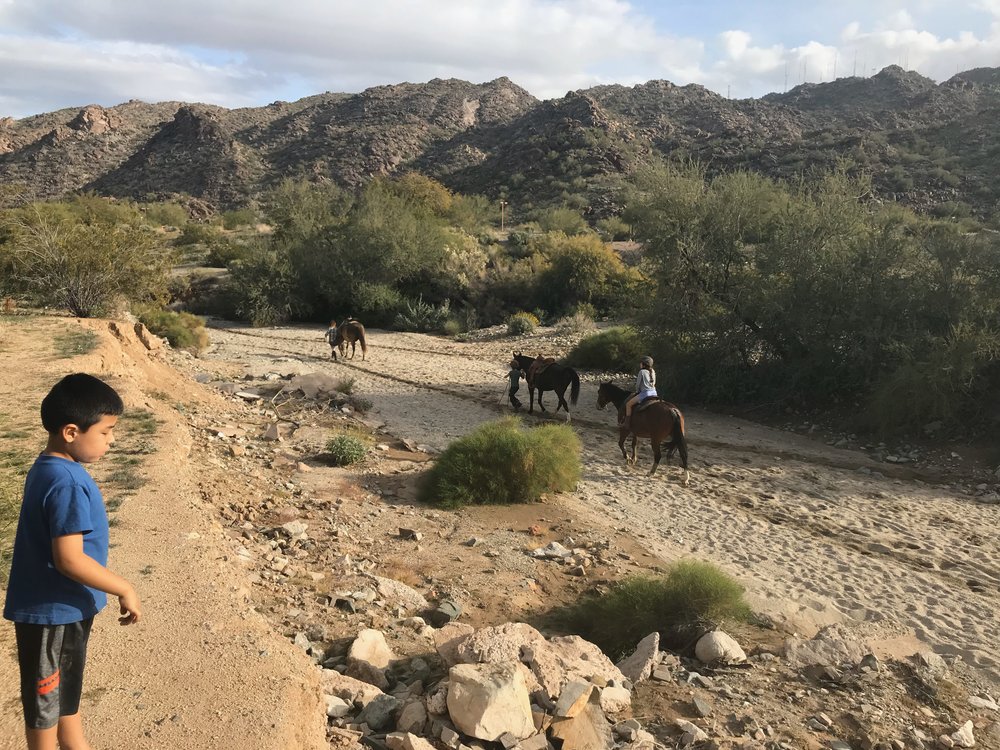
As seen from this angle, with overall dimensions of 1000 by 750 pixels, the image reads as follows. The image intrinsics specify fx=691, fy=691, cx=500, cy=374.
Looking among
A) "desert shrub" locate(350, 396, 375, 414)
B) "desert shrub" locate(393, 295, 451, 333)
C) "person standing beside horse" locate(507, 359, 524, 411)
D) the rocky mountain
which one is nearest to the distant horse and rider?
"desert shrub" locate(350, 396, 375, 414)

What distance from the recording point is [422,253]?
104 ft

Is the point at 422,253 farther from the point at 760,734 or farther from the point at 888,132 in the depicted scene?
the point at 888,132

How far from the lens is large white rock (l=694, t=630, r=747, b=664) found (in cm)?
555

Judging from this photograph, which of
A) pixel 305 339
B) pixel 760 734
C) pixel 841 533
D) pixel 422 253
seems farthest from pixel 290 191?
pixel 760 734

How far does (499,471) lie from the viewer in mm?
9836

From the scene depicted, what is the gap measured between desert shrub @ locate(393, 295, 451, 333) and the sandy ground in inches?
856

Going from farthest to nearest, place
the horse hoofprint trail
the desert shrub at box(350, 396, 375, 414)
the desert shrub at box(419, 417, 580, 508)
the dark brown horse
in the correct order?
the desert shrub at box(350, 396, 375, 414), the dark brown horse, the desert shrub at box(419, 417, 580, 508), the horse hoofprint trail

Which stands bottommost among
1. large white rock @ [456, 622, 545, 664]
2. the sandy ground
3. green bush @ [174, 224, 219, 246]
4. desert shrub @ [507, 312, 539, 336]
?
large white rock @ [456, 622, 545, 664]

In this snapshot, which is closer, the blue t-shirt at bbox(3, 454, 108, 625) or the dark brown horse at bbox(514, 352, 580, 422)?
the blue t-shirt at bbox(3, 454, 108, 625)

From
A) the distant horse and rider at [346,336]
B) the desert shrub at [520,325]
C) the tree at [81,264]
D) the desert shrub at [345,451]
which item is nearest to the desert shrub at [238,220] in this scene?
the tree at [81,264]

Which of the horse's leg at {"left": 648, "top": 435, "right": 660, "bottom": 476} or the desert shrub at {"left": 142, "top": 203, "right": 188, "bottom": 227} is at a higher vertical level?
the desert shrub at {"left": 142, "top": 203, "right": 188, "bottom": 227}

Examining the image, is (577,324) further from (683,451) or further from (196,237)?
(196,237)

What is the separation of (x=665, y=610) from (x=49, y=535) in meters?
4.90

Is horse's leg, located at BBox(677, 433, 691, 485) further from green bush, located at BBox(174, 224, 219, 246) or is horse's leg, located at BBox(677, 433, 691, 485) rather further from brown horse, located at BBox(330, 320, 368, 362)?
green bush, located at BBox(174, 224, 219, 246)
